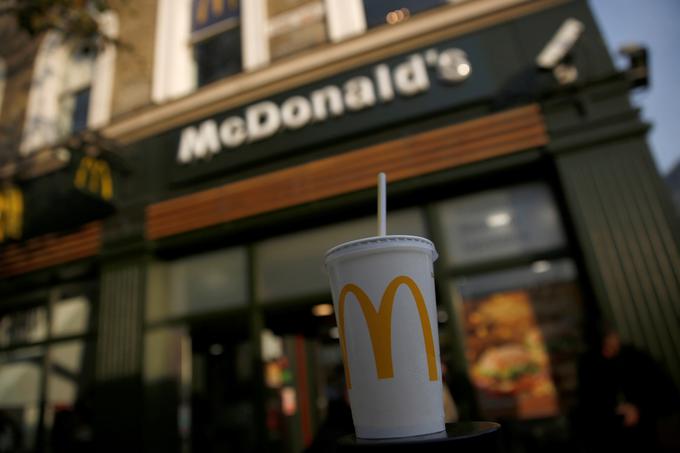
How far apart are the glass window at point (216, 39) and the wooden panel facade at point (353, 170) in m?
2.03

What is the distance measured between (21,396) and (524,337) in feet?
20.0

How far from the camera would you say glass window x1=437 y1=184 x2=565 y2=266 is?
12.9 ft

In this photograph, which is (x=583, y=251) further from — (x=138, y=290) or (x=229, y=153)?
(x=138, y=290)

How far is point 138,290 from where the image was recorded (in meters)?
5.00

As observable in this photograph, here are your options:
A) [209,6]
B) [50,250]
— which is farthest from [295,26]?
[50,250]

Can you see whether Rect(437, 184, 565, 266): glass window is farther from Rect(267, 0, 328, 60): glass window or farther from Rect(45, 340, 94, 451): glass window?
Rect(45, 340, 94, 451): glass window

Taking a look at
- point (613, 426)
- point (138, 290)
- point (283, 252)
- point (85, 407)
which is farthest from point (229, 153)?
point (613, 426)

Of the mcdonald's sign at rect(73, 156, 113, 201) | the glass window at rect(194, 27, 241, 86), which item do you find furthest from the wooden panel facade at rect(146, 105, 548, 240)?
the glass window at rect(194, 27, 241, 86)

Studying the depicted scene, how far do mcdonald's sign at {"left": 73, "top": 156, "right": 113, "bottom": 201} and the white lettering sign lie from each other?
3.25 feet

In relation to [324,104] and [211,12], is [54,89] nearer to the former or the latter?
[211,12]

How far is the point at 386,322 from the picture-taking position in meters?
1.11

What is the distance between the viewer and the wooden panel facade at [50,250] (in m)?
5.40

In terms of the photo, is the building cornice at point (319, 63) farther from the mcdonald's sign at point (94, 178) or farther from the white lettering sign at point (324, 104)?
the mcdonald's sign at point (94, 178)

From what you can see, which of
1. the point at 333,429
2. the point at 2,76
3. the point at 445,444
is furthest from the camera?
the point at 2,76
